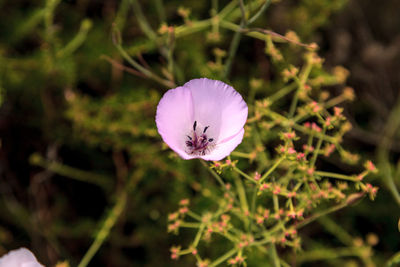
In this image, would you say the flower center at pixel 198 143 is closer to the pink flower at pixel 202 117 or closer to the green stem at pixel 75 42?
the pink flower at pixel 202 117

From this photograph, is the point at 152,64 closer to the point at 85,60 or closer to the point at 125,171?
the point at 85,60

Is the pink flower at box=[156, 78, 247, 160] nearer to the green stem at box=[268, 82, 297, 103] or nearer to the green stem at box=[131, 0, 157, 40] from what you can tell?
the green stem at box=[268, 82, 297, 103]

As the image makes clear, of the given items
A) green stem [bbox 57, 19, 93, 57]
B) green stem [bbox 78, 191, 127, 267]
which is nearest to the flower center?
green stem [bbox 78, 191, 127, 267]

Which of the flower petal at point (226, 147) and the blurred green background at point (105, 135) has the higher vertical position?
the blurred green background at point (105, 135)

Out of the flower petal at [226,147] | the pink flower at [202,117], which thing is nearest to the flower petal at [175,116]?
the pink flower at [202,117]

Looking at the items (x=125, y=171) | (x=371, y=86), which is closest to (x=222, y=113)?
(x=125, y=171)

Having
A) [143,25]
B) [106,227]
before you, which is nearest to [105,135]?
[106,227]
